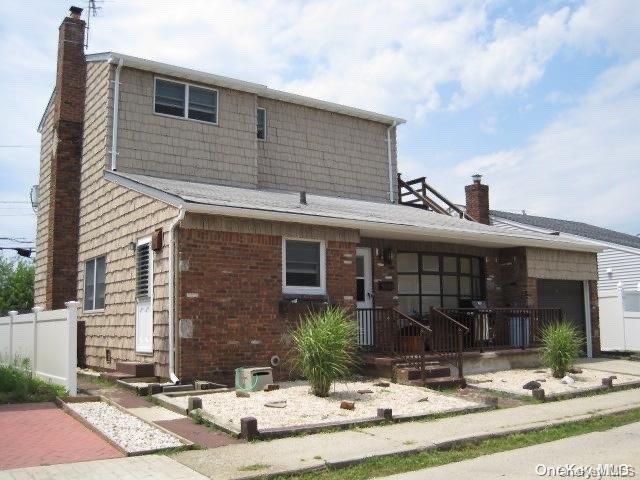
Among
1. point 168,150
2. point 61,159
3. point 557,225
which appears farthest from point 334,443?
point 557,225

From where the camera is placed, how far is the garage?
712 inches

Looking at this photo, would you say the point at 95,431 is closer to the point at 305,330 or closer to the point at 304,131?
the point at 305,330

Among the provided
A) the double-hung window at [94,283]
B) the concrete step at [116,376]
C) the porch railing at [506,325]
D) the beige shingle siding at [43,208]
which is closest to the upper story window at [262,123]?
the beige shingle siding at [43,208]

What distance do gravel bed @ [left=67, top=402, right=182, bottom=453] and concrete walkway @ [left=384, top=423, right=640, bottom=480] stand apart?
102 inches

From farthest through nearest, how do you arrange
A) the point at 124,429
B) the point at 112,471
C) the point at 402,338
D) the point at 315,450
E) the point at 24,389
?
the point at 402,338 < the point at 24,389 < the point at 124,429 < the point at 315,450 < the point at 112,471

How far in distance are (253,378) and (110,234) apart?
552 centimetres

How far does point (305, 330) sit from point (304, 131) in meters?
9.34

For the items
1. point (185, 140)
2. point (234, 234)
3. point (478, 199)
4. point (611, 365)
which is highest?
point (185, 140)

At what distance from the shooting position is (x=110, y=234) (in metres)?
14.0

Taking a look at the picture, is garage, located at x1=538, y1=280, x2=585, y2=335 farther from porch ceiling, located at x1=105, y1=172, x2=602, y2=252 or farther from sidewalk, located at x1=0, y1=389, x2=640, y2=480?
sidewalk, located at x1=0, y1=389, x2=640, y2=480

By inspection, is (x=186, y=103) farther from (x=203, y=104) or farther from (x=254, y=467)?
(x=254, y=467)

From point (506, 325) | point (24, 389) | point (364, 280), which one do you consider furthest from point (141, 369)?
point (506, 325)

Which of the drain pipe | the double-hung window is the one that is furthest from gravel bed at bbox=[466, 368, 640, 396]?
the double-hung window

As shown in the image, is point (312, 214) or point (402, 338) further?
point (402, 338)
